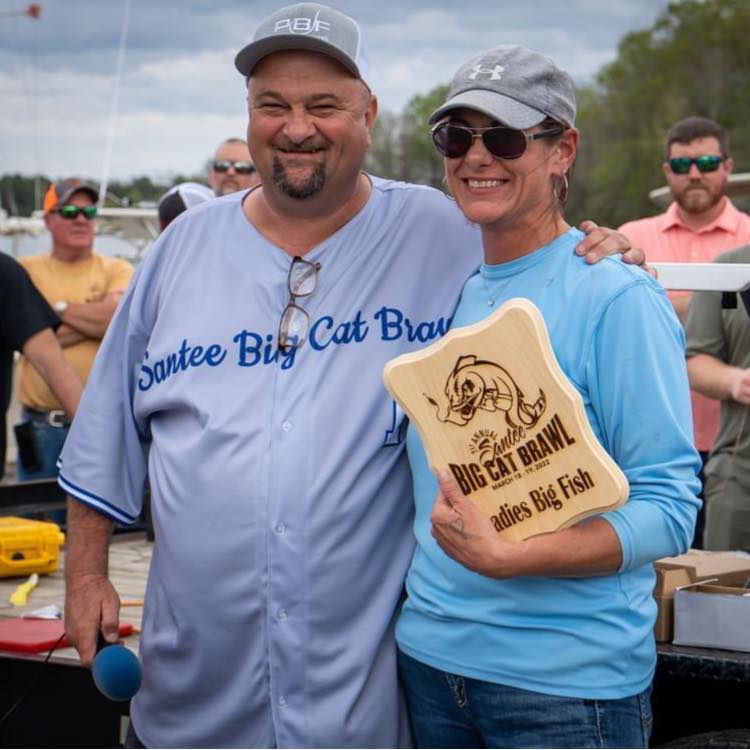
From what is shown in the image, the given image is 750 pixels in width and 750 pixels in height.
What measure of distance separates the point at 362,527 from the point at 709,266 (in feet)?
3.85

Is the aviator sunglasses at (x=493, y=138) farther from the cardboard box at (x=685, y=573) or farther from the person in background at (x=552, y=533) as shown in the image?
the cardboard box at (x=685, y=573)

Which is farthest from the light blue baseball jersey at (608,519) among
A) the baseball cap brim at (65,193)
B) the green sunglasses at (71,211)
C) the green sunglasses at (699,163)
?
the baseball cap brim at (65,193)

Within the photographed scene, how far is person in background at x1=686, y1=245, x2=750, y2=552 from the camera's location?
4.28 m

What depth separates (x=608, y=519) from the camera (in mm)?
2275

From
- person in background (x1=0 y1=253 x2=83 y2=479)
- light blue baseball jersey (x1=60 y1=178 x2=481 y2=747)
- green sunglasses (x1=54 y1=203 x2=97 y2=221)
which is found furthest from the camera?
green sunglasses (x1=54 y1=203 x2=97 y2=221)

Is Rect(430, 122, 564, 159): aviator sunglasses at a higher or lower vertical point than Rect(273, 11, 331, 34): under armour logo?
lower

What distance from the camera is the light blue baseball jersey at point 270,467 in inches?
105

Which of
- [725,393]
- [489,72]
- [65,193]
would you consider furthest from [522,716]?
[65,193]

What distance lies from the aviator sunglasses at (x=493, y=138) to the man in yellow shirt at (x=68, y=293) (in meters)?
4.72

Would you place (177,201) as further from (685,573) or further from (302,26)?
(685,573)

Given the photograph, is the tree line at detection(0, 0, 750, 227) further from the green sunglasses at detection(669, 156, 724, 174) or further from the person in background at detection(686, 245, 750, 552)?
the person in background at detection(686, 245, 750, 552)

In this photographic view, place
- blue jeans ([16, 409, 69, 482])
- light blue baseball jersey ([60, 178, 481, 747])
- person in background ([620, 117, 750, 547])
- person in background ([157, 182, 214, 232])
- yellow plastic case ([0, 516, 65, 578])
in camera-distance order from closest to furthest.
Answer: light blue baseball jersey ([60, 178, 481, 747]) < yellow plastic case ([0, 516, 65, 578]) < person in background ([620, 117, 750, 547]) < person in background ([157, 182, 214, 232]) < blue jeans ([16, 409, 69, 482])

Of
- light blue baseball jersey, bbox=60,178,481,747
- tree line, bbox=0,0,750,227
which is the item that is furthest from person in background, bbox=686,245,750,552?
tree line, bbox=0,0,750,227

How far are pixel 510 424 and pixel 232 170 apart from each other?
18.0ft
